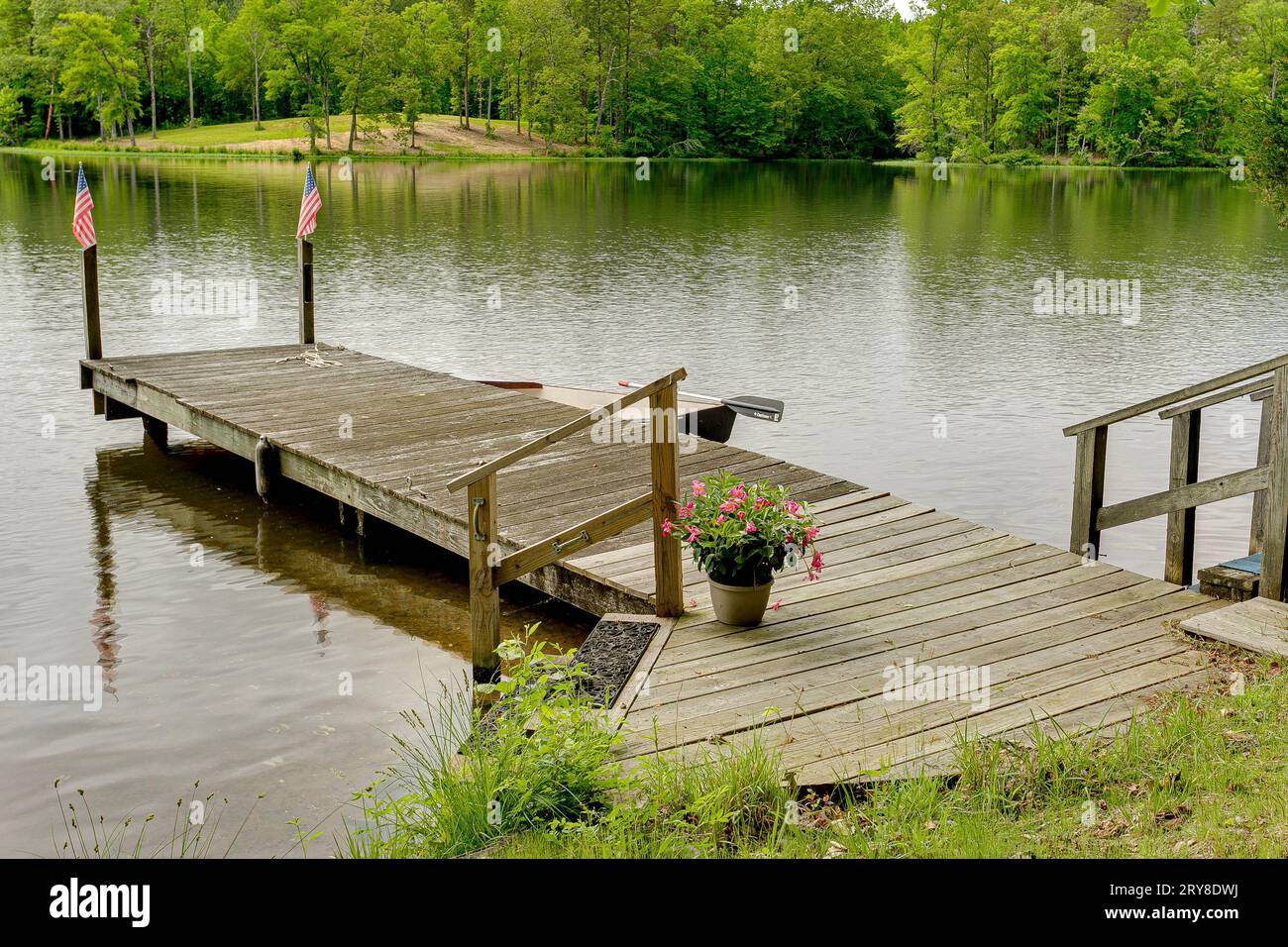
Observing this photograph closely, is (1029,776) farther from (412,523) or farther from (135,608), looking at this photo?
(135,608)

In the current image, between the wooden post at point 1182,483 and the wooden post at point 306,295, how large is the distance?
35.1 feet

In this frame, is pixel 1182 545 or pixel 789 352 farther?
pixel 789 352

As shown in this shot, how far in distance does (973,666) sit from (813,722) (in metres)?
1.09

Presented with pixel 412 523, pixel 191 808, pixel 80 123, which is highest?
pixel 80 123

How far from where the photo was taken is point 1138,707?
5.96 metres

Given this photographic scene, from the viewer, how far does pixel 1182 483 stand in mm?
8148

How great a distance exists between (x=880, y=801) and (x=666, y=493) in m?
2.45

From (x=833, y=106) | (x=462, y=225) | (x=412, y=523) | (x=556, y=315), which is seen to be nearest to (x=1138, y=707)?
(x=412, y=523)

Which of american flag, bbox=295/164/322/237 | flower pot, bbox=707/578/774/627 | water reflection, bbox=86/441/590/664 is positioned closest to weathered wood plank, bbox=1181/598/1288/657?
flower pot, bbox=707/578/774/627

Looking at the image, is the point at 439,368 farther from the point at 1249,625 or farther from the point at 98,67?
the point at 98,67

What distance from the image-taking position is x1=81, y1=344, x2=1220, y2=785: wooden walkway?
5863 mm

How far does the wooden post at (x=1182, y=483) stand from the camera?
8.03 meters

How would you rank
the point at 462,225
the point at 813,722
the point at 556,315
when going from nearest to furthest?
the point at 813,722, the point at 556,315, the point at 462,225

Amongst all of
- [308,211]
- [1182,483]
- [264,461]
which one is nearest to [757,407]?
[264,461]
